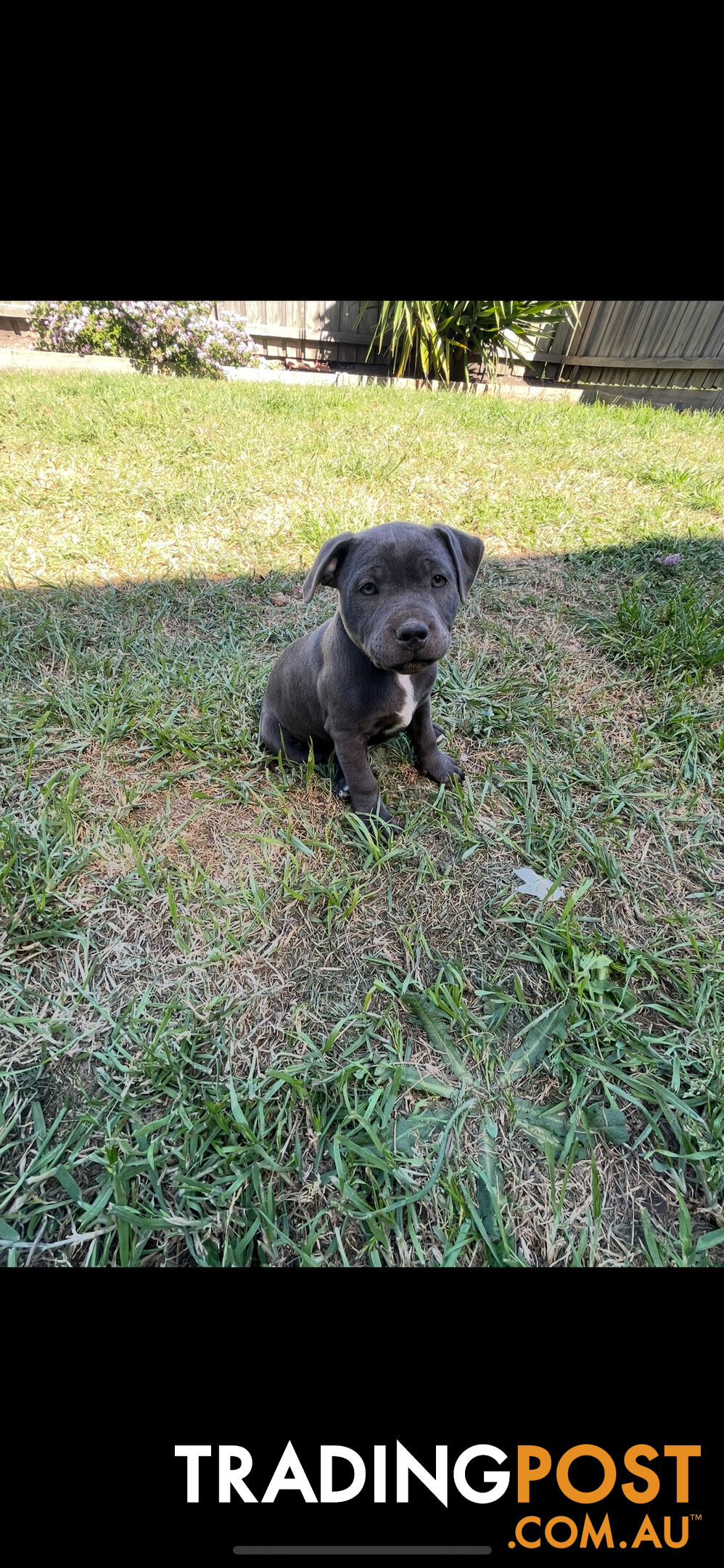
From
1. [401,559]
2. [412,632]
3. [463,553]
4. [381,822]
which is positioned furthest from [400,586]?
[381,822]

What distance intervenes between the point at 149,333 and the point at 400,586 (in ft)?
32.1

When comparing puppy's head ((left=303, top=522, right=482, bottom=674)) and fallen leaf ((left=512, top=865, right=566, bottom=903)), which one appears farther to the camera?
fallen leaf ((left=512, top=865, right=566, bottom=903))

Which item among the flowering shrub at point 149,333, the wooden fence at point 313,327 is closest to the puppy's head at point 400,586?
the flowering shrub at point 149,333

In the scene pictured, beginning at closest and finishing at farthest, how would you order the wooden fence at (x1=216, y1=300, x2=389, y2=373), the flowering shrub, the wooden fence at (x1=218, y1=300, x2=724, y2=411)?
1. the flowering shrub
2. the wooden fence at (x1=218, y1=300, x2=724, y2=411)
3. the wooden fence at (x1=216, y1=300, x2=389, y2=373)

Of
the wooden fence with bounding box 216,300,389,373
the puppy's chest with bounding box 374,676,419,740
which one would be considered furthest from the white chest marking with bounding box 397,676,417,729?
the wooden fence with bounding box 216,300,389,373

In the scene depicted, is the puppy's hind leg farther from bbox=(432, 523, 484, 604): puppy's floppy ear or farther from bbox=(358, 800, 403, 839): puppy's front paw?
bbox=(432, 523, 484, 604): puppy's floppy ear

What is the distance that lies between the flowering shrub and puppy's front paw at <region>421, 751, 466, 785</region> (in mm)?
9510

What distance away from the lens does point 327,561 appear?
82.5 inches

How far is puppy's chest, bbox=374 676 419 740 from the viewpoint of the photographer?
226cm

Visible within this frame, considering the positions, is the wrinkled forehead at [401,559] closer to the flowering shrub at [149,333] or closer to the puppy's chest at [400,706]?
Answer: the puppy's chest at [400,706]

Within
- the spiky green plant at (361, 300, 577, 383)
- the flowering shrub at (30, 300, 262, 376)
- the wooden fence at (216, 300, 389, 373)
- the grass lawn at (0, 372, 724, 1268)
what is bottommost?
the grass lawn at (0, 372, 724, 1268)

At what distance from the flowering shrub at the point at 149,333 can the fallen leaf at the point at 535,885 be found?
1020 centimetres

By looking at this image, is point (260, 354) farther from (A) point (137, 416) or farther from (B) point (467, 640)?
(B) point (467, 640)

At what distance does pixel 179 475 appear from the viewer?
→ 5418 mm
